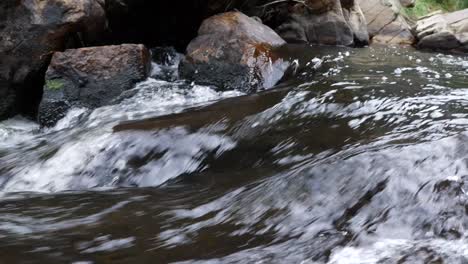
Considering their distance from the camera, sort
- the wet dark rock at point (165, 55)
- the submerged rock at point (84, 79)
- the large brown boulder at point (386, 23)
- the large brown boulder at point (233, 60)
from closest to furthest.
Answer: the submerged rock at point (84, 79) → the large brown boulder at point (233, 60) → the wet dark rock at point (165, 55) → the large brown boulder at point (386, 23)

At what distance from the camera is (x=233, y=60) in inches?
227

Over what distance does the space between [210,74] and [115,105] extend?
3.78ft

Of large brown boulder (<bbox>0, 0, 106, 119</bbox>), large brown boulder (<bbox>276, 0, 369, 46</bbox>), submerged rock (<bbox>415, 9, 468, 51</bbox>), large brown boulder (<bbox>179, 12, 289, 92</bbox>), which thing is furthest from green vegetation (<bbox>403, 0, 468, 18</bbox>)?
large brown boulder (<bbox>0, 0, 106, 119</bbox>)

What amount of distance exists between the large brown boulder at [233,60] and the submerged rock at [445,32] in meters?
4.81

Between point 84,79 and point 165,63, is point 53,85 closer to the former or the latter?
point 84,79

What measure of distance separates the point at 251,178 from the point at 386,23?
Answer: 840cm

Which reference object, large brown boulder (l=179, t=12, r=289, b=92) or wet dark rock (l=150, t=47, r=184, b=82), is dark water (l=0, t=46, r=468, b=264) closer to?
large brown boulder (l=179, t=12, r=289, b=92)

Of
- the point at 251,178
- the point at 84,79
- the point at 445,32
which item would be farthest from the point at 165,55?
the point at 445,32

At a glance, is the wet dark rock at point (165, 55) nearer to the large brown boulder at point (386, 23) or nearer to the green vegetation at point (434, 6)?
the large brown boulder at point (386, 23)

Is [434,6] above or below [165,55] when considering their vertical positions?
below

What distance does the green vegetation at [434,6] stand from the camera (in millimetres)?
13867

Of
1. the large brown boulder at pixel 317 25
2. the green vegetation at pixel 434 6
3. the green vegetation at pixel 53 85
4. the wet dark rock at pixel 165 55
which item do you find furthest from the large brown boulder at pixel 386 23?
the green vegetation at pixel 53 85

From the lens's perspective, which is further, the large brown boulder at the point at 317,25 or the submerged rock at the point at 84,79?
the large brown boulder at the point at 317,25

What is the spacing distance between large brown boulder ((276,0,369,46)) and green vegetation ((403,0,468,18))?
5.84 m
